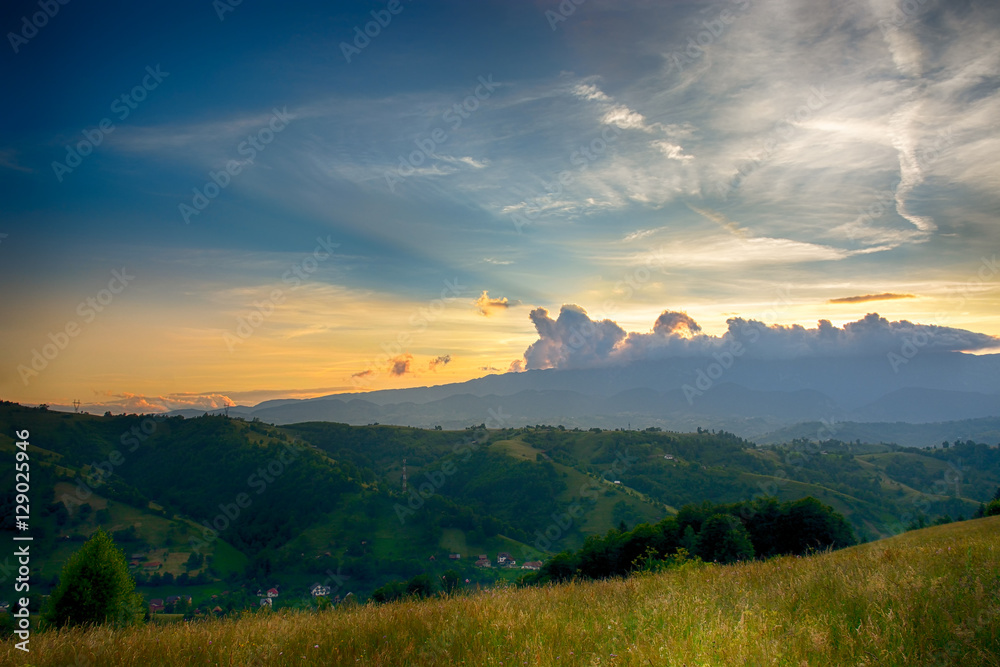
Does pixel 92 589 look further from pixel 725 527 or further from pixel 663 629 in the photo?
pixel 725 527

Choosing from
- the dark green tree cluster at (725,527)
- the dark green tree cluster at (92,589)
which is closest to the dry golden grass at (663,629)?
the dark green tree cluster at (92,589)

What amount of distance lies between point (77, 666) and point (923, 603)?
390 inches

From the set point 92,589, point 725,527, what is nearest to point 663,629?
point 92,589

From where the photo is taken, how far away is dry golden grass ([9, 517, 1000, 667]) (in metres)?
4.55

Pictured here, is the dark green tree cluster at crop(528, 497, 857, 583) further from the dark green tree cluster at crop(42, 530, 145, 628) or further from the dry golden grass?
the dry golden grass

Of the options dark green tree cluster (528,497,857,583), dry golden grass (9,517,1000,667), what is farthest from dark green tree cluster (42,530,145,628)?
dark green tree cluster (528,497,857,583)

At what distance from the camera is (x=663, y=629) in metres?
5.51

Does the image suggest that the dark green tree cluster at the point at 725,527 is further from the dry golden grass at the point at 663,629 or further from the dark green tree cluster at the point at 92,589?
the dry golden grass at the point at 663,629

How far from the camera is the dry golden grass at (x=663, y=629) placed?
4555 millimetres

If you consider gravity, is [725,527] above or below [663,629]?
below

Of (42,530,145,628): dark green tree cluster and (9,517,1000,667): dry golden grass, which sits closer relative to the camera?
(9,517,1000,667): dry golden grass

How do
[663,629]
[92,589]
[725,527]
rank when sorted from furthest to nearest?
[725,527] → [92,589] → [663,629]

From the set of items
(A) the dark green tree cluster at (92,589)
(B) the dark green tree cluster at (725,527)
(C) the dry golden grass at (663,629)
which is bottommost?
(B) the dark green tree cluster at (725,527)

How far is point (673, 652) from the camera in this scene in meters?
4.64
